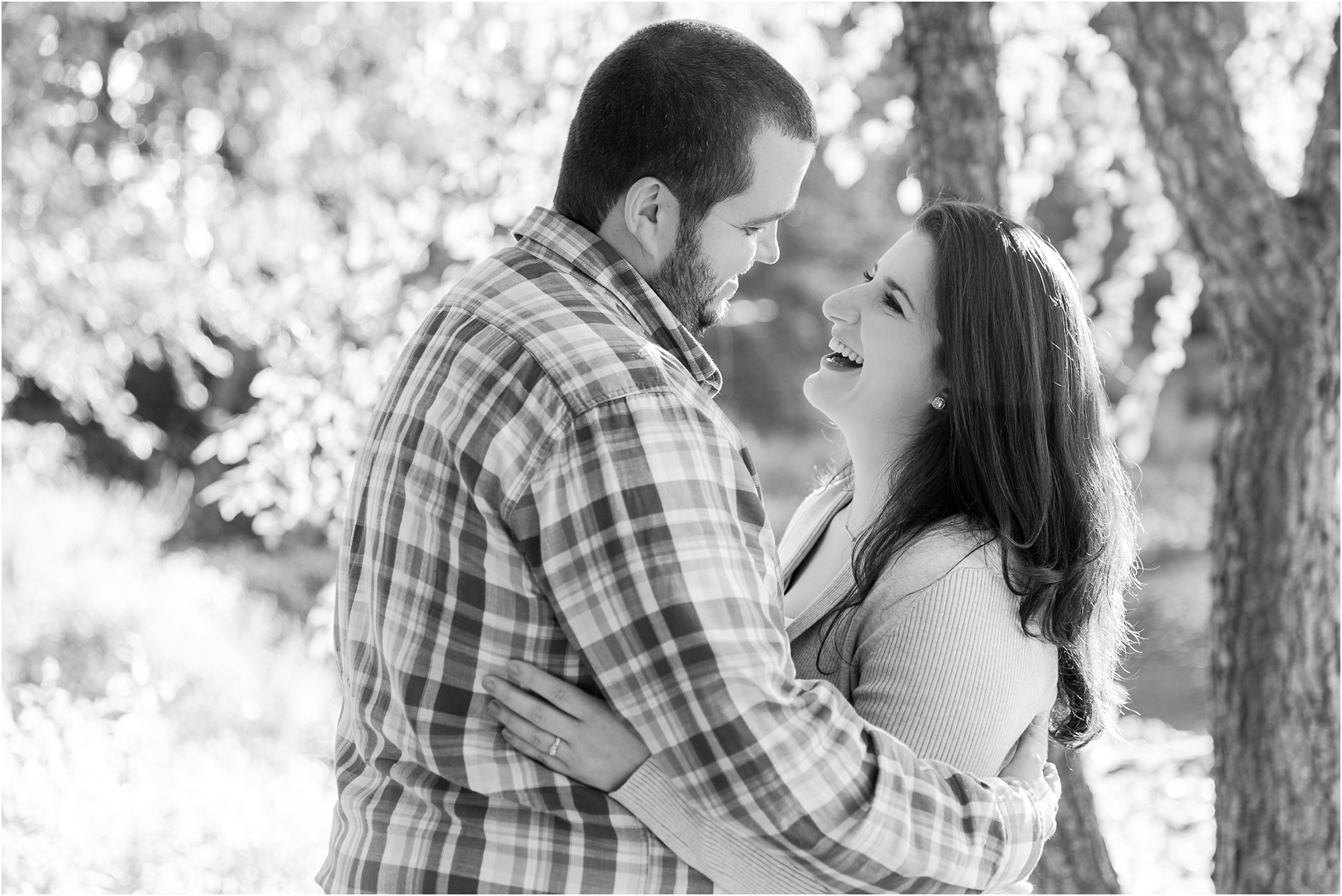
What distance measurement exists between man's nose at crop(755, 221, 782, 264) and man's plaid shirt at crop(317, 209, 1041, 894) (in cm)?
30

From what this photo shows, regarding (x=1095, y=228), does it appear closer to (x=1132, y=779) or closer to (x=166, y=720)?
(x=1132, y=779)

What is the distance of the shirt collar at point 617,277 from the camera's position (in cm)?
151

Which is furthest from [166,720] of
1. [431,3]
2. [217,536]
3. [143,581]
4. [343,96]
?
[217,536]

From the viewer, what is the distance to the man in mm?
1247

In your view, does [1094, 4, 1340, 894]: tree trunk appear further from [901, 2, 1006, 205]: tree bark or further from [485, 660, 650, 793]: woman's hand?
[485, 660, 650, 793]: woman's hand

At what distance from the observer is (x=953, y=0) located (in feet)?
9.31

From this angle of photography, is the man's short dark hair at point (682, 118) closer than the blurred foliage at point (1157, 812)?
Yes

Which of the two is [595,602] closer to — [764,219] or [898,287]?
[764,219]

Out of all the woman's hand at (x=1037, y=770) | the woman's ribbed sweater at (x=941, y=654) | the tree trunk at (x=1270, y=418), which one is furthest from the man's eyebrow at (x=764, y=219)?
the tree trunk at (x=1270, y=418)

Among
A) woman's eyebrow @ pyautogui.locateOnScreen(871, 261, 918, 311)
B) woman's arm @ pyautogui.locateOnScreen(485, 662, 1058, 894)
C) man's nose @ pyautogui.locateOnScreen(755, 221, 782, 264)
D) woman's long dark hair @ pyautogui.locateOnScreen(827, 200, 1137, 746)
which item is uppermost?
man's nose @ pyautogui.locateOnScreen(755, 221, 782, 264)

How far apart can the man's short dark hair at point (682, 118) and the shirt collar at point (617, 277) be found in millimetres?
56

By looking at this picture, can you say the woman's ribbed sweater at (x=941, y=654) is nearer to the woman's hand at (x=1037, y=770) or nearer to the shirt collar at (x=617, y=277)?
the woman's hand at (x=1037, y=770)

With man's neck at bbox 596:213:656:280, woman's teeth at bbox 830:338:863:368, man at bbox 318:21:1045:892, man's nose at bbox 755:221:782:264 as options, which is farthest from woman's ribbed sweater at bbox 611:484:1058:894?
man's neck at bbox 596:213:656:280

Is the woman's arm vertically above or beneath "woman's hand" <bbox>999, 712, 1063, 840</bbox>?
above
